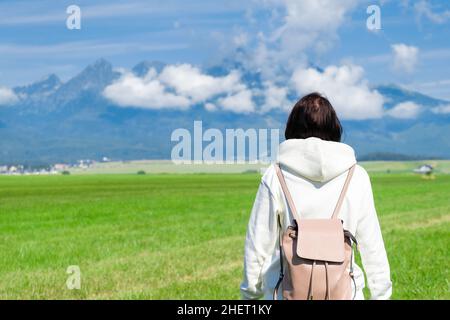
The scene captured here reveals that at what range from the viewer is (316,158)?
202 inches

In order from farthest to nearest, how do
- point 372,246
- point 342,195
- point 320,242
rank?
point 372,246, point 342,195, point 320,242

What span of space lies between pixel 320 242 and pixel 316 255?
10 cm

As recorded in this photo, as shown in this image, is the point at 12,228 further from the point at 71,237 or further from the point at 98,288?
the point at 98,288

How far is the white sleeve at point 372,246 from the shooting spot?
5.23 metres

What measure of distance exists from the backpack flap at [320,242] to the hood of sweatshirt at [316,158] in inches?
14.2

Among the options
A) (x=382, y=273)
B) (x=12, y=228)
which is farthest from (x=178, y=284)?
(x=12, y=228)

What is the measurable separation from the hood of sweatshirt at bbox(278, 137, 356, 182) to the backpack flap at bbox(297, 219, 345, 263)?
1.18 feet

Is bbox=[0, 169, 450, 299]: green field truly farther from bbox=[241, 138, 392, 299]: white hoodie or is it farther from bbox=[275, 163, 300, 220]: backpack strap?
bbox=[275, 163, 300, 220]: backpack strap

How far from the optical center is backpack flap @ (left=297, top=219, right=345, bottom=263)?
5.04 meters

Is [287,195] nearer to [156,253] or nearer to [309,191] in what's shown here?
[309,191]

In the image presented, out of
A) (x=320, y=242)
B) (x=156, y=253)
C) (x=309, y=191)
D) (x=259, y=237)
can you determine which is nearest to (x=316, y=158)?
(x=309, y=191)

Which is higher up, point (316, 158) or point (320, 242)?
point (316, 158)

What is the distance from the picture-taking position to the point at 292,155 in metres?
5.21
